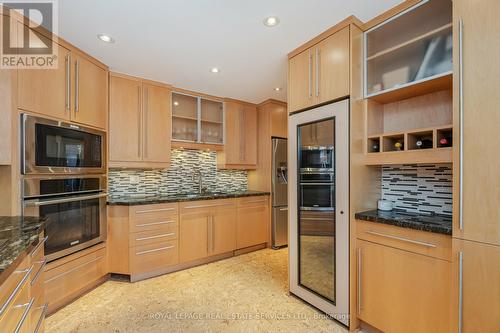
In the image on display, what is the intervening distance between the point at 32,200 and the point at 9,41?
118 cm

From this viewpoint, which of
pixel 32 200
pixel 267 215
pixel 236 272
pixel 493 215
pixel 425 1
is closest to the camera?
pixel 493 215

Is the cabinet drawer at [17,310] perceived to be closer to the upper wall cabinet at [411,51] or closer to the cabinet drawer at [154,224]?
the cabinet drawer at [154,224]

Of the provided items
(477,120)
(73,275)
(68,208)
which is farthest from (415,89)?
(73,275)

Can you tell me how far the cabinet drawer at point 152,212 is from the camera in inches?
100

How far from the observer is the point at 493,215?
116 centimetres

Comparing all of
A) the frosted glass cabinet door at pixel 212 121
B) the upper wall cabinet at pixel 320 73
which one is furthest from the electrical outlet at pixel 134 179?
the upper wall cabinet at pixel 320 73

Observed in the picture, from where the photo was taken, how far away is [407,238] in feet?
4.94

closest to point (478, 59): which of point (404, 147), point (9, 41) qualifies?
point (404, 147)

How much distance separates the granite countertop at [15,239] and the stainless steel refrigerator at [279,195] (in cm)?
282

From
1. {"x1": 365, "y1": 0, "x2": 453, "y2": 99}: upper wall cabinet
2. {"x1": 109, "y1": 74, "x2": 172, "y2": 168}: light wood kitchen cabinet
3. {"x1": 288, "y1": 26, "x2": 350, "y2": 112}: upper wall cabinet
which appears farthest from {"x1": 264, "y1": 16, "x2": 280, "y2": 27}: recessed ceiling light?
{"x1": 109, "y1": 74, "x2": 172, "y2": 168}: light wood kitchen cabinet

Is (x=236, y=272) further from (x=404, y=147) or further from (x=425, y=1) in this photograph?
(x=425, y=1)

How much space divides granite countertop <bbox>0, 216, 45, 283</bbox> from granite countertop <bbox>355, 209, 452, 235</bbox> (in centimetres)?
200

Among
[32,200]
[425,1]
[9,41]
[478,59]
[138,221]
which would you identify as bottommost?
[138,221]

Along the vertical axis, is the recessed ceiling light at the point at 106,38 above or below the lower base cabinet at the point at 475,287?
above
